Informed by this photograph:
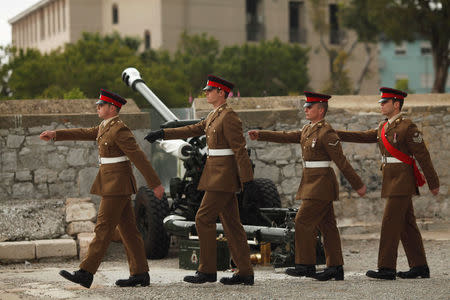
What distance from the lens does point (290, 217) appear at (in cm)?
979

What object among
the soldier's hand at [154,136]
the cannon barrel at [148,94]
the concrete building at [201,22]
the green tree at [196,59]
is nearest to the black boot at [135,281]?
the soldier's hand at [154,136]

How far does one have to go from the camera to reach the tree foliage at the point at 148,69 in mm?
24641

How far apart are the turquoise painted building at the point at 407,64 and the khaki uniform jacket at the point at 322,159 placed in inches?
2399

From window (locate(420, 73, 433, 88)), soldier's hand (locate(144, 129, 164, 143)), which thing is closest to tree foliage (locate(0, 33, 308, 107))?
soldier's hand (locate(144, 129, 164, 143))

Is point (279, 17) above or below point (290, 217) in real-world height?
above

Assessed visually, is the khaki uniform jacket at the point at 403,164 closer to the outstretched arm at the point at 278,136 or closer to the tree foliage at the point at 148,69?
the outstretched arm at the point at 278,136

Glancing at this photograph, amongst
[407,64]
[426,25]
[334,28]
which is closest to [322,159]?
[426,25]

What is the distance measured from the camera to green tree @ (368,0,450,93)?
77.7ft

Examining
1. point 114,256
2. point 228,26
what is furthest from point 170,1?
point 114,256

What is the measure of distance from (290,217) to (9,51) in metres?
18.1

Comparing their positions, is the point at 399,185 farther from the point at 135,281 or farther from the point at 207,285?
A: the point at 135,281

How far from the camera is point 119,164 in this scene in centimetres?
830

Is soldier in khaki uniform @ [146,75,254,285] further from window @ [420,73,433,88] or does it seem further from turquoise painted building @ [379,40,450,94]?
window @ [420,73,433,88]

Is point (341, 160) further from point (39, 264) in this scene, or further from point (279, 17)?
point (279, 17)
